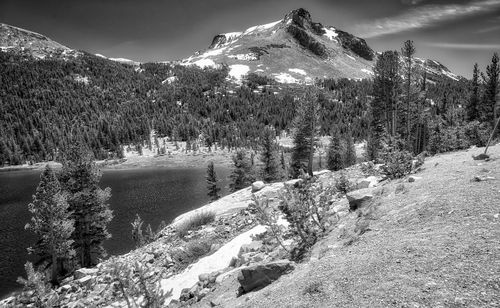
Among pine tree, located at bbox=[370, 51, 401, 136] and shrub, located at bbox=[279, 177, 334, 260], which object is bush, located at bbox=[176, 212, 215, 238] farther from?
pine tree, located at bbox=[370, 51, 401, 136]

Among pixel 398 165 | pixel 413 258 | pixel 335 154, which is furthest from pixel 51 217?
pixel 335 154

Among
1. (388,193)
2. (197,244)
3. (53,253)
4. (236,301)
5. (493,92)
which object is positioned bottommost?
(53,253)

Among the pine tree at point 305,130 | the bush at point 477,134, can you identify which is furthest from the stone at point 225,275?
the bush at point 477,134

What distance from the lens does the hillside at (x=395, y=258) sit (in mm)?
5723

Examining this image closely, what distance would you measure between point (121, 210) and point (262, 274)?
64878mm

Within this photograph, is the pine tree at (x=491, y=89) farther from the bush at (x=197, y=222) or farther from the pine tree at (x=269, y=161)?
Answer: the bush at (x=197, y=222)

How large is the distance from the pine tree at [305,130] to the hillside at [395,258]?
75.2 feet

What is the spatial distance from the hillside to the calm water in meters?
34.5

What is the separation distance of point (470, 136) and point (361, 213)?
3074cm

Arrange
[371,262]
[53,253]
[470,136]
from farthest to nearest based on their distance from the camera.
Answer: [470,136] → [53,253] → [371,262]

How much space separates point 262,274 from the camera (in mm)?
9344

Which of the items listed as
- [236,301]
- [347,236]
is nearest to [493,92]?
[347,236]

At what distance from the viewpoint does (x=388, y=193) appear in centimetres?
1248

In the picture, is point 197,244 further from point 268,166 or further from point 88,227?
point 268,166
